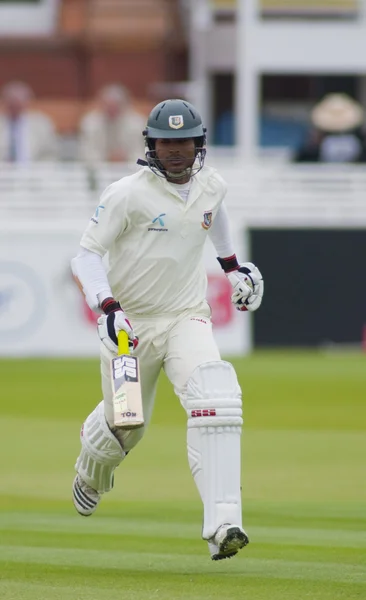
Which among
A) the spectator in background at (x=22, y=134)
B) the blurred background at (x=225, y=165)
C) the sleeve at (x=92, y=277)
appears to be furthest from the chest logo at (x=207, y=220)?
the spectator in background at (x=22, y=134)

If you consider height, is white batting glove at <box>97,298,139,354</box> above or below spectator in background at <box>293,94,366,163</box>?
above

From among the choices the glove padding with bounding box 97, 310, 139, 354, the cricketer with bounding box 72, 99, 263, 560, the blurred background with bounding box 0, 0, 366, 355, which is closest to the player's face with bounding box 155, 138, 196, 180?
the cricketer with bounding box 72, 99, 263, 560

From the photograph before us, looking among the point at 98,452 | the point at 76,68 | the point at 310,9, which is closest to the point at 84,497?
the point at 98,452

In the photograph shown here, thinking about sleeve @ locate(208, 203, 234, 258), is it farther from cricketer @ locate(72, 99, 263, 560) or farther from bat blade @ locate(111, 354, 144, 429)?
bat blade @ locate(111, 354, 144, 429)

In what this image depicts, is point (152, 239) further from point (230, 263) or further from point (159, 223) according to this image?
point (230, 263)

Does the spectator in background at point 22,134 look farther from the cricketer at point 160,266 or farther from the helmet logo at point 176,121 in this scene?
the helmet logo at point 176,121

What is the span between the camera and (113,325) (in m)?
6.88

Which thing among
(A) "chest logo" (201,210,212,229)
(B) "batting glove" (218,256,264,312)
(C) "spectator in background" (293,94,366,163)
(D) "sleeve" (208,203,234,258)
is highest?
(A) "chest logo" (201,210,212,229)

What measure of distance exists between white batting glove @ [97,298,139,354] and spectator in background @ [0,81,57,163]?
1155cm

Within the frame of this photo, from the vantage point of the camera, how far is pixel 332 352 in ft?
59.8

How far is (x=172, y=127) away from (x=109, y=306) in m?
0.80

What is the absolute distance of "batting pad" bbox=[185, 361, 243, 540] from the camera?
6.66m

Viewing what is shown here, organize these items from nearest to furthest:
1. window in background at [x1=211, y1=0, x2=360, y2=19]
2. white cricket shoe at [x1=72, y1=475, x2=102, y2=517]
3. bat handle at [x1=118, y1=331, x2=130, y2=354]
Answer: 1. bat handle at [x1=118, y1=331, x2=130, y2=354]
2. white cricket shoe at [x1=72, y1=475, x2=102, y2=517]
3. window in background at [x1=211, y1=0, x2=360, y2=19]

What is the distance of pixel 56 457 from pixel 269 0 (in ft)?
39.0
